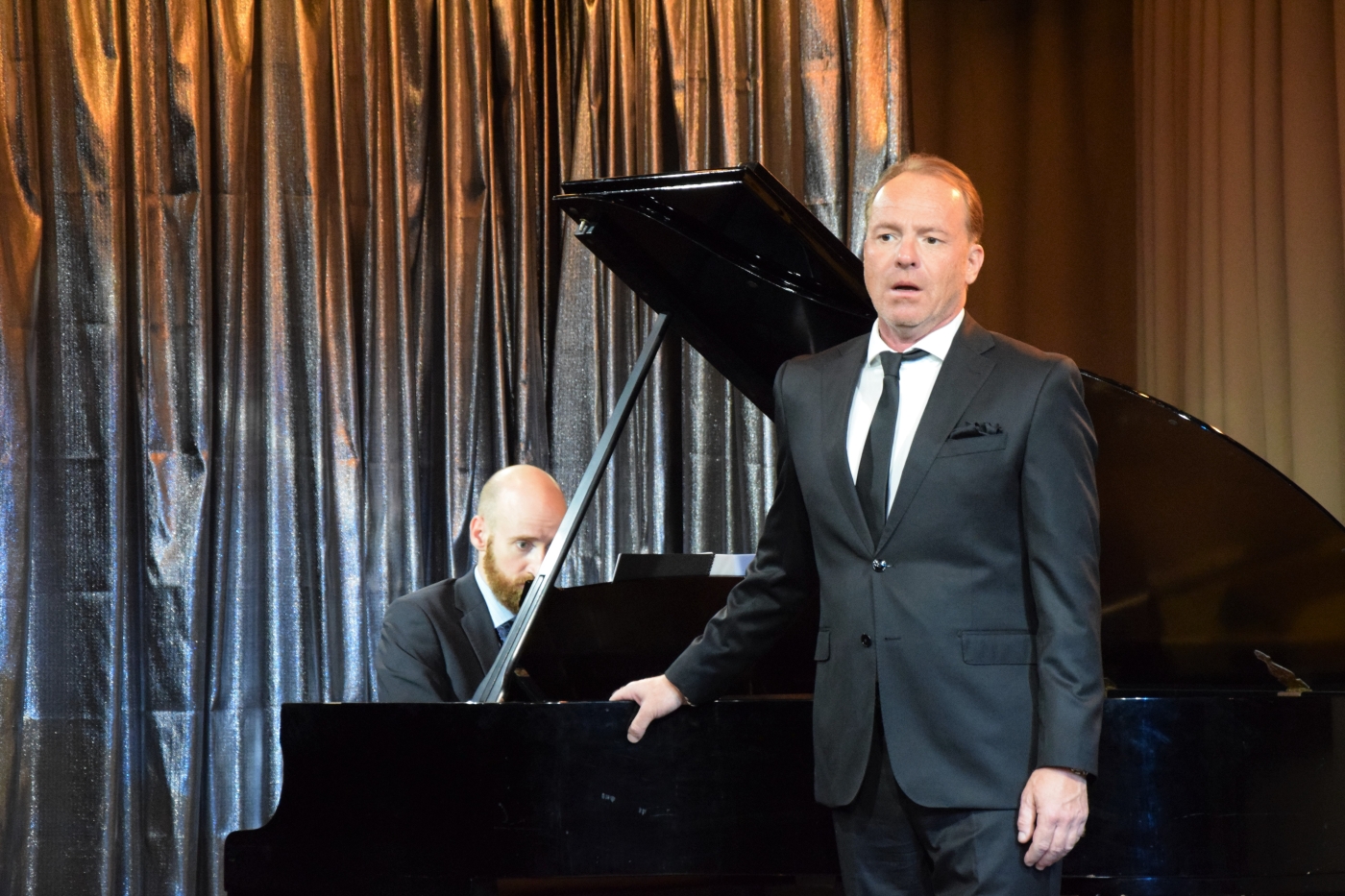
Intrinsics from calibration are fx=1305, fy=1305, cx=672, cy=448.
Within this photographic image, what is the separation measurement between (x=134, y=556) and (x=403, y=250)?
1247mm

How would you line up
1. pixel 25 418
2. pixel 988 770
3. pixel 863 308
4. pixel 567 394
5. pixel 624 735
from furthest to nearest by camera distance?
pixel 567 394 → pixel 25 418 → pixel 863 308 → pixel 624 735 → pixel 988 770

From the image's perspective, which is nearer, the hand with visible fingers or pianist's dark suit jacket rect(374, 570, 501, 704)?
the hand with visible fingers

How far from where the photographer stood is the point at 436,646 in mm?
3094

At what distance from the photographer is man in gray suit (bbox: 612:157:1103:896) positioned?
1414mm

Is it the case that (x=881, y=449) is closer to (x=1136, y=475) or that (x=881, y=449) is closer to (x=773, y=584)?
(x=773, y=584)

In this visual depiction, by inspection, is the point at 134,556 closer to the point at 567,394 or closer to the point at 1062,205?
the point at 567,394

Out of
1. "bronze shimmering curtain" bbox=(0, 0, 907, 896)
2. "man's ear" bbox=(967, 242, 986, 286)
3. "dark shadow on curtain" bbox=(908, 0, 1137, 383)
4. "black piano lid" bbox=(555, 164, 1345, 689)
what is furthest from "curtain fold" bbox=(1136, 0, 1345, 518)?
"man's ear" bbox=(967, 242, 986, 286)

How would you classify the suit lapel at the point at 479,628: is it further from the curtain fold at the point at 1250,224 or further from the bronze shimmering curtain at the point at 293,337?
the curtain fold at the point at 1250,224

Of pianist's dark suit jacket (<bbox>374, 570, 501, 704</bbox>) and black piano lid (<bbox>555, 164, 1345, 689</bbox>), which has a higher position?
black piano lid (<bbox>555, 164, 1345, 689</bbox>)

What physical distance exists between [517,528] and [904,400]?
1809 mm

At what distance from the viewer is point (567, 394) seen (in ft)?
13.8

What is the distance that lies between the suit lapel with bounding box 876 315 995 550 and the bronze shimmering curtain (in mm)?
2586

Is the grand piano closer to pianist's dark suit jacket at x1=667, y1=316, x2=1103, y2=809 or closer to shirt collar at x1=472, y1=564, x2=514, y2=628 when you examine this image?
pianist's dark suit jacket at x1=667, y1=316, x2=1103, y2=809

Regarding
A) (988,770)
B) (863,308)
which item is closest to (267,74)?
(863,308)
